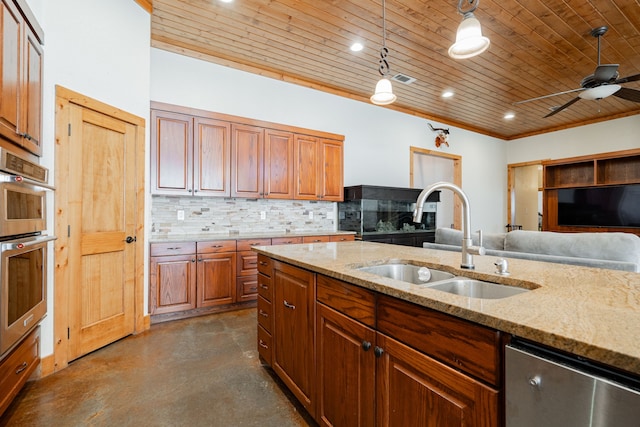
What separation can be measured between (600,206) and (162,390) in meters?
7.64

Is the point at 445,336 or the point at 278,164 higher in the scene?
the point at 278,164

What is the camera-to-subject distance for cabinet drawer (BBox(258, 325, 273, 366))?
7.08ft

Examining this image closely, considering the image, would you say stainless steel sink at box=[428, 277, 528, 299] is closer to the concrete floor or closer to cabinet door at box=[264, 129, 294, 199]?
the concrete floor

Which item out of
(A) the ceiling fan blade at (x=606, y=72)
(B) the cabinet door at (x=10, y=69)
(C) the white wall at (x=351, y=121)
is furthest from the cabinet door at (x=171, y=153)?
(A) the ceiling fan blade at (x=606, y=72)

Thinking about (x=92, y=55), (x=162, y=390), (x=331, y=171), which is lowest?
(x=162, y=390)

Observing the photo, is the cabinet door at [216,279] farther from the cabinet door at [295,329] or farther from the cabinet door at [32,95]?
the cabinet door at [32,95]

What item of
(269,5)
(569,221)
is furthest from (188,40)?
(569,221)

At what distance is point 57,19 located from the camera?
2.30 metres

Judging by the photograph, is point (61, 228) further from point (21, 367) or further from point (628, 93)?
point (628, 93)

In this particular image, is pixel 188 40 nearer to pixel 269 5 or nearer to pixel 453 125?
pixel 269 5

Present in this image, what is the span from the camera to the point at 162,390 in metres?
2.04

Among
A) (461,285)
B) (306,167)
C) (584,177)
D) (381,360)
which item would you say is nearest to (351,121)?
(306,167)

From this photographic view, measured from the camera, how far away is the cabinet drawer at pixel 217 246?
3396mm

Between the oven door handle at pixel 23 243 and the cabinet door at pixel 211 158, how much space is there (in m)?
1.69
